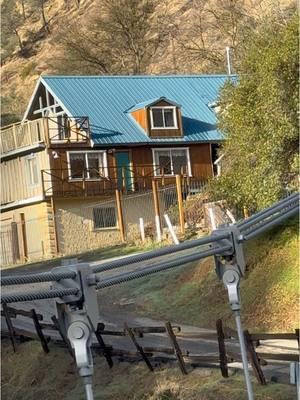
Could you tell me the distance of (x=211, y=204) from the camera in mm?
20875

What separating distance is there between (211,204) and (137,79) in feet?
56.0

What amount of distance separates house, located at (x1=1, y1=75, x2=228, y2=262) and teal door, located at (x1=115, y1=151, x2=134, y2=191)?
37 mm

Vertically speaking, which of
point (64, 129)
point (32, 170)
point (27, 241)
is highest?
point (64, 129)

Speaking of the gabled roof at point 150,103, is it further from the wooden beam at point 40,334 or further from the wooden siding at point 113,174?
the wooden beam at point 40,334

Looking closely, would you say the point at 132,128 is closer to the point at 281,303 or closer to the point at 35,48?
the point at 281,303

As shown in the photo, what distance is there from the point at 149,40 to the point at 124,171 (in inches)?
949

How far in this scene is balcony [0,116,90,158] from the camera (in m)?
32.7

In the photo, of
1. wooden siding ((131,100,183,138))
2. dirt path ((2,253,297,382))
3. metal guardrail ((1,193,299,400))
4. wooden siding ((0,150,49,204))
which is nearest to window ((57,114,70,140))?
wooden siding ((0,150,49,204))

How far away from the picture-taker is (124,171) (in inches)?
1320

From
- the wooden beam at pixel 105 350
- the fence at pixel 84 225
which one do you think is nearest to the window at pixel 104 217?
the fence at pixel 84 225

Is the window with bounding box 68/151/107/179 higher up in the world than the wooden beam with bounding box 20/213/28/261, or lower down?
higher up

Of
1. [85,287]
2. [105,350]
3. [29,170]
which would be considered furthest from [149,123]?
[85,287]

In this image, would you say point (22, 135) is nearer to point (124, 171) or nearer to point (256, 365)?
point (124, 171)

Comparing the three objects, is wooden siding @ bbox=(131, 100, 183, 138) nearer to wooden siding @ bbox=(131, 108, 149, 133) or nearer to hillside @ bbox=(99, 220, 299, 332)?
wooden siding @ bbox=(131, 108, 149, 133)
